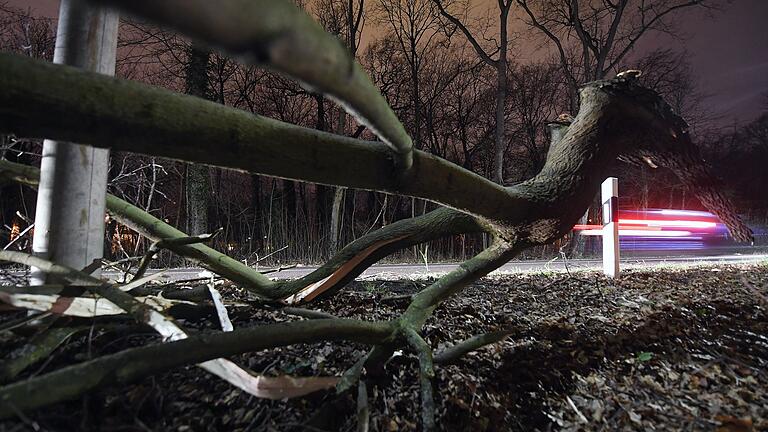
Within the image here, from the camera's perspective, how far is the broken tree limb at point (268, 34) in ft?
1.48

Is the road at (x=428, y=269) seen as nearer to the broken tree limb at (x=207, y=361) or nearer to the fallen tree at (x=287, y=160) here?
the fallen tree at (x=287, y=160)

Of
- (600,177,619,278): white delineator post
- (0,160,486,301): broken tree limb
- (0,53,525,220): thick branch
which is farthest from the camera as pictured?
(600,177,619,278): white delineator post

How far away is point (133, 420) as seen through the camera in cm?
95

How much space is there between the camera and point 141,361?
2.90 feet

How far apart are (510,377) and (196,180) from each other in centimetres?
736

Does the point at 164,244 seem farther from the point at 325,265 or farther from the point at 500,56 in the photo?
the point at 500,56

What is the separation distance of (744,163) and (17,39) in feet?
113

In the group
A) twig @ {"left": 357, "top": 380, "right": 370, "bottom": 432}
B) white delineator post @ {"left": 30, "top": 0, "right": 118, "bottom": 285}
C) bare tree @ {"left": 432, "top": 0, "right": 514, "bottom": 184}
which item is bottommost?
twig @ {"left": 357, "top": 380, "right": 370, "bottom": 432}

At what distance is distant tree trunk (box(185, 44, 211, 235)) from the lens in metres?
7.50

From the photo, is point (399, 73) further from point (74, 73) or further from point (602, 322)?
point (74, 73)

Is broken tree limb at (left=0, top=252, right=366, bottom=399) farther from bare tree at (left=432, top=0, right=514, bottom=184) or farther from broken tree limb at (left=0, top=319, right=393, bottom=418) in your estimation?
bare tree at (left=432, top=0, right=514, bottom=184)

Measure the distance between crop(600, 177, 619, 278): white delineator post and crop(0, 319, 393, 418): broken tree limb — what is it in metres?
3.61

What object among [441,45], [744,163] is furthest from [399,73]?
[744,163]

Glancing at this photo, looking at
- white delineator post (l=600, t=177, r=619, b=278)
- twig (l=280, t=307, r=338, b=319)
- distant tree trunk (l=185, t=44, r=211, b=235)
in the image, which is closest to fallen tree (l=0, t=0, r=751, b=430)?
twig (l=280, t=307, r=338, b=319)
